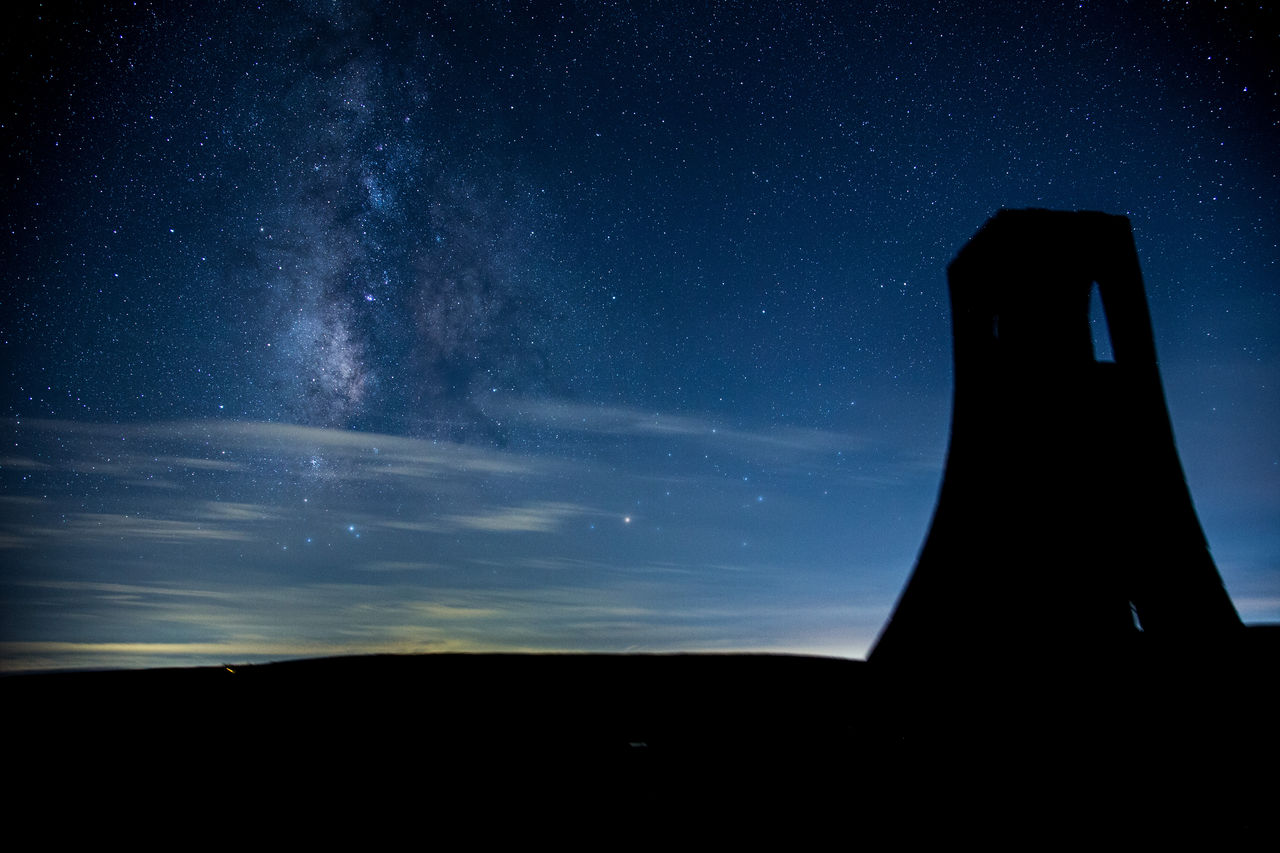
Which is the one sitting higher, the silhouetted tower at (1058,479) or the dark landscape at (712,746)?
the silhouetted tower at (1058,479)

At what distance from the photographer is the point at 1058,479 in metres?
7.23

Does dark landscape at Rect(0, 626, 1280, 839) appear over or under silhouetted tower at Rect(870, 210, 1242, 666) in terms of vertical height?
under

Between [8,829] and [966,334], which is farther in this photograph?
[966,334]

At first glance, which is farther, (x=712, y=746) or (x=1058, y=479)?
(x=1058, y=479)

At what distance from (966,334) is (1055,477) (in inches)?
75.0

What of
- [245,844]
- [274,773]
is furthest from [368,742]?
[245,844]

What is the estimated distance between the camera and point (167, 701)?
718 cm

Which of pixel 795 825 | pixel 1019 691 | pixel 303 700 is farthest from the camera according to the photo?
pixel 303 700

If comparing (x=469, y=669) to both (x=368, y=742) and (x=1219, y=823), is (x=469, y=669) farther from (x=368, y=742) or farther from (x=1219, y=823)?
(x=1219, y=823)

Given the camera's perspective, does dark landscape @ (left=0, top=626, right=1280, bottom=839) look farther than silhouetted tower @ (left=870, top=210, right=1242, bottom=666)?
No

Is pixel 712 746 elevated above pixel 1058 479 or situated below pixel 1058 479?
below

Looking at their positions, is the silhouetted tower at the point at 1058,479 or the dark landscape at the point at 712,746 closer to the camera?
the dark landscape at the point at 712,746

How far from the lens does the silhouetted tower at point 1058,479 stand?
687cm

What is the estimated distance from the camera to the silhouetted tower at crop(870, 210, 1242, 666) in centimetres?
687
